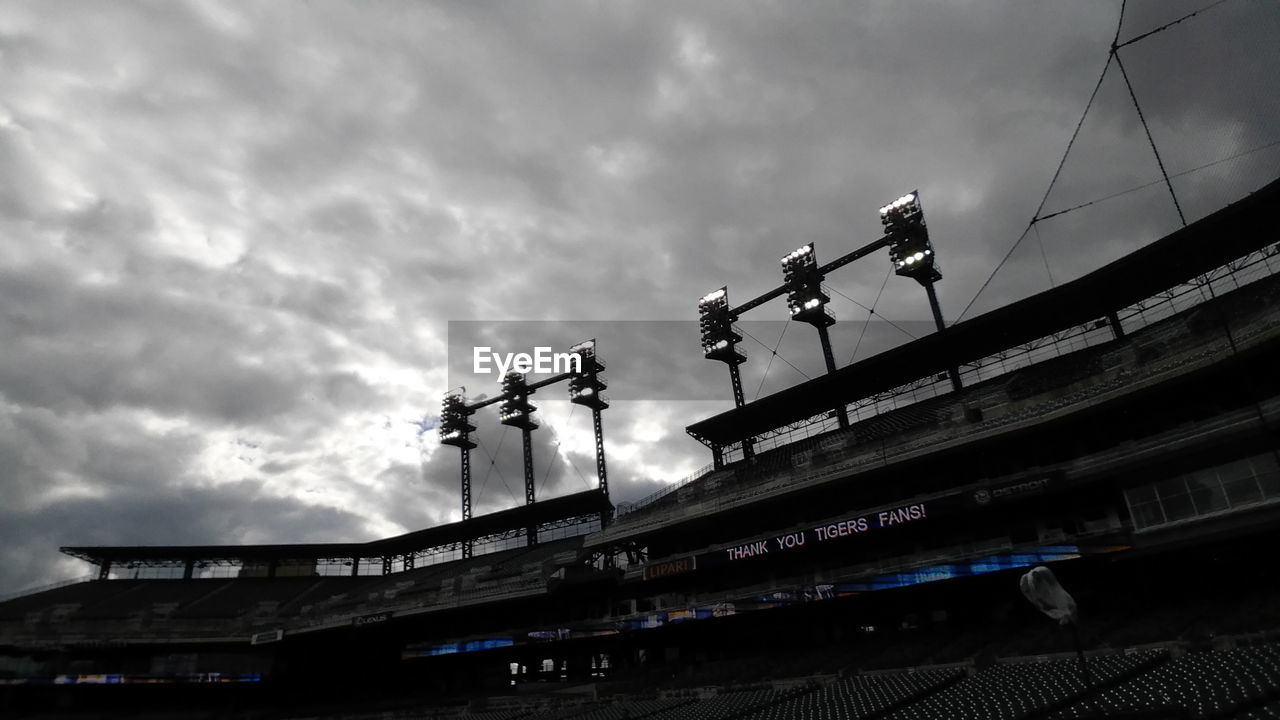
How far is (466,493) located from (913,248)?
48.4 meters

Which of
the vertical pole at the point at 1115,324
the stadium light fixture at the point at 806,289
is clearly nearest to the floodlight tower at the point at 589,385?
the stadium light fixture at the point at 806,289

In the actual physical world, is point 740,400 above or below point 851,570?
above

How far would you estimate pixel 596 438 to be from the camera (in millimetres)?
60625

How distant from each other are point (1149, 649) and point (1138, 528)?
5.36 metres

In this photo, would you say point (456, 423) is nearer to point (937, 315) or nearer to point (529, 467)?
point (529, 467)

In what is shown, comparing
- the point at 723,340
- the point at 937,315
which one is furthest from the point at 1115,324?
the point at 723,340

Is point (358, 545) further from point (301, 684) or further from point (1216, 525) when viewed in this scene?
point (1216, 525)

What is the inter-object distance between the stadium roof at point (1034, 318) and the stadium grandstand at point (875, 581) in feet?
0.54

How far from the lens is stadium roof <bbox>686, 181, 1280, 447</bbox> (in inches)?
1305

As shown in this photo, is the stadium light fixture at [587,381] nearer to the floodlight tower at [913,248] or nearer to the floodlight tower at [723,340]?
the floodlight tower at [723,340]

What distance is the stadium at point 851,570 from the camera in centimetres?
2352

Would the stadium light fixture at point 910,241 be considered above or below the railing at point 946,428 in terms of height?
above

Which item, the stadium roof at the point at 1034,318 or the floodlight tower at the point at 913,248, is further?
the floodlight tower at the point at 913,248

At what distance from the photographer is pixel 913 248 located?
45.1m
